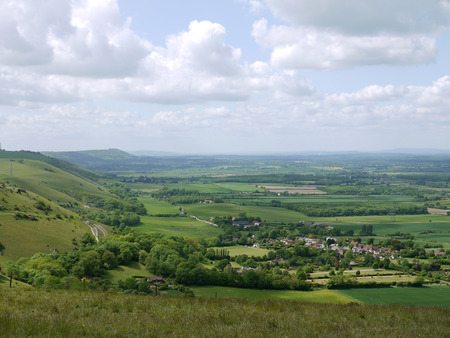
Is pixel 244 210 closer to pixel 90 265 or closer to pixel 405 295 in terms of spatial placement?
pixel 405 295

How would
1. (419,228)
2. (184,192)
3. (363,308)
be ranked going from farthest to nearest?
(184,192) < (419,228) < (363,308)

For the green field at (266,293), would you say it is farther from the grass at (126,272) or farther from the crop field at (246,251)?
the crop field at (246,251)

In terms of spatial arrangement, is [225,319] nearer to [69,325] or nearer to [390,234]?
[69,325]

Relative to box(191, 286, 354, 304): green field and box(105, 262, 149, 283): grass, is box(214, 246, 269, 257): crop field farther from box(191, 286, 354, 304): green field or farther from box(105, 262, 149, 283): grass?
box(191, 286, 354, 304): green field

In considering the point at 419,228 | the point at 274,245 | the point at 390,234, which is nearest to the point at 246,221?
the point at 274,245

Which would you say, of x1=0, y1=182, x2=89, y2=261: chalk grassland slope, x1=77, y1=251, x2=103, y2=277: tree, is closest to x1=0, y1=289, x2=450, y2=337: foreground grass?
x1=77, y1=251, x2=103, y2=277: tree

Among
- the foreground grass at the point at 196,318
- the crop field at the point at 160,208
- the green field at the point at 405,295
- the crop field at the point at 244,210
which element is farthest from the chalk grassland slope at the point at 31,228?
the crop field at the point at 244,210

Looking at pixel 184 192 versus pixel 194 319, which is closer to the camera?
pixel 194 319

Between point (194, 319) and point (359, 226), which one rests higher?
point (194, 319)
